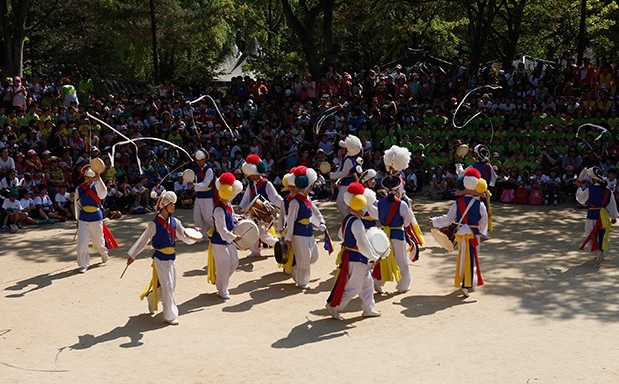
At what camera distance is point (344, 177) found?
12766 mm

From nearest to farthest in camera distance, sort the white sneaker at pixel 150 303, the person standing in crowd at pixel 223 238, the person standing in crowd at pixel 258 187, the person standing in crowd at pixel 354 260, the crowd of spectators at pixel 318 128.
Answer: the person standing in crowd at pixel 354 260, the white sneaker at pixel 150 303, the person standing in crowd at pixel 223 238, the person standing in crowd at pixel 258 187, the crowd of spectators at pixel 318 128

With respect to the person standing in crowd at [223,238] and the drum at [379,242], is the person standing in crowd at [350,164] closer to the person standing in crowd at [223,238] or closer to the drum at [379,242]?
the person standing in crowd at [223,238]

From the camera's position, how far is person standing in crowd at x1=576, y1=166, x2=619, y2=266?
11.3 meters

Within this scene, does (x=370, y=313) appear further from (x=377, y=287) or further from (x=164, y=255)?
(x=164, y=255)

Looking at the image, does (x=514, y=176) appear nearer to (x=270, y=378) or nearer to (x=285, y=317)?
(x=285, y=317)

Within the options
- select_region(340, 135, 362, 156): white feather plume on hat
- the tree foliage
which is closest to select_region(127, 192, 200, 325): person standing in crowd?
select_region(340, 135, 362, 156): white feather plume on hat

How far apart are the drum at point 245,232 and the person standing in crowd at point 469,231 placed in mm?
2615

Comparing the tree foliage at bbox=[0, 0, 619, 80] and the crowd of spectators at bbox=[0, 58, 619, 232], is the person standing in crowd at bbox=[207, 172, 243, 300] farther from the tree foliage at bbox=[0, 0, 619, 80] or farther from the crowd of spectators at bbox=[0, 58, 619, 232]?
the tree foliage at bbox=[0, 0, 619, 80]

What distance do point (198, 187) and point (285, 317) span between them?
3995 millimetres

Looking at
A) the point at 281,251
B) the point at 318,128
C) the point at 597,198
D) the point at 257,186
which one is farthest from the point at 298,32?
the point at 281,251

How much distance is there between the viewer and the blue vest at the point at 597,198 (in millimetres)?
11414

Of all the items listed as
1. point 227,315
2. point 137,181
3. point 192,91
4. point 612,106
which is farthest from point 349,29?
point 227,315

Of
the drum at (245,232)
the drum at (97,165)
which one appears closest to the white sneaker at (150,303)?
the drum at (245,232)

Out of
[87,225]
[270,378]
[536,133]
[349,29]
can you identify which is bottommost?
[270,378]
